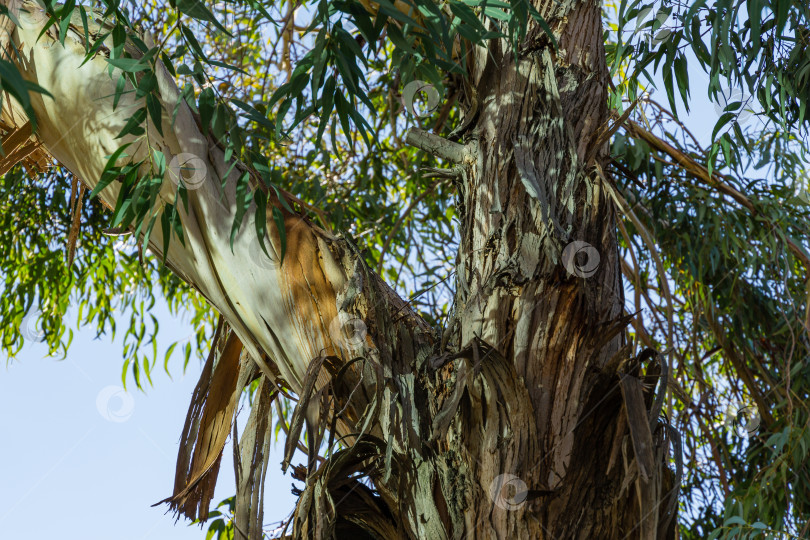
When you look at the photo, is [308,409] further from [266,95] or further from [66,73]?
[266,95]

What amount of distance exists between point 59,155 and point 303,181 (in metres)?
1.21

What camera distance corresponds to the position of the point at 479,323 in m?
1.14

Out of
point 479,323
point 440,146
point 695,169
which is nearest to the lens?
point 479,323

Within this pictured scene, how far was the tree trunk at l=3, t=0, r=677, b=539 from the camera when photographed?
1.04 meters

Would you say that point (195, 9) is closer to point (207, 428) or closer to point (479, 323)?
point (479, 323)

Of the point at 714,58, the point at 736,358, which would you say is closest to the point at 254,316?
the point at 714,58

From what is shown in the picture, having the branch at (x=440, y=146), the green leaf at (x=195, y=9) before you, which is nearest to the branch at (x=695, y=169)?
the branch at (x=440, y=146)

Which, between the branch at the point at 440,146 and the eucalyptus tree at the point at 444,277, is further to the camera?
the branch at the point at 440,146

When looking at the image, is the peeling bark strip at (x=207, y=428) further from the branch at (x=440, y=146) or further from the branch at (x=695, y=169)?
the branch at (x=695, y=169)

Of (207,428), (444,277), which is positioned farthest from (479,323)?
(207,428)

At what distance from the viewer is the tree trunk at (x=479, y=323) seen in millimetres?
1040

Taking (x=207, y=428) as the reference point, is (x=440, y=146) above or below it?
above

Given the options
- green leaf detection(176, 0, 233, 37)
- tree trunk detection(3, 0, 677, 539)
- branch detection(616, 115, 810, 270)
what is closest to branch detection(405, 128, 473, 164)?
tree trunk detection(3, 0, 677, 539)

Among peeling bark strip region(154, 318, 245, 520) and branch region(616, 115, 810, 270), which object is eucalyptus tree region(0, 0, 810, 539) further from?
branch region(616, 115, 810, 270)
